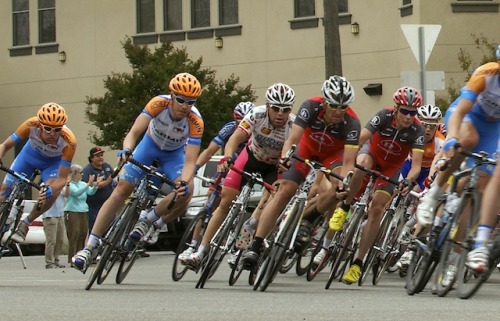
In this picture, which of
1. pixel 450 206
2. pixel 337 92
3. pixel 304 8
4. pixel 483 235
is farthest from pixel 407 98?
pixel 304 8

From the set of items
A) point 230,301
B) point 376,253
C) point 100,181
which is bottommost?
point 230,301

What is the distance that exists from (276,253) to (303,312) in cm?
273

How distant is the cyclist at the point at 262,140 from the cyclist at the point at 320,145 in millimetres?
367

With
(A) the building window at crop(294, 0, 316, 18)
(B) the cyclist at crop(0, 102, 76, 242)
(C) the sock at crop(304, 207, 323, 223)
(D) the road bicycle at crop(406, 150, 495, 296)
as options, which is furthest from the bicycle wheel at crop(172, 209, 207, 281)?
(A) the building window at crop(294, 0, 316, 18)

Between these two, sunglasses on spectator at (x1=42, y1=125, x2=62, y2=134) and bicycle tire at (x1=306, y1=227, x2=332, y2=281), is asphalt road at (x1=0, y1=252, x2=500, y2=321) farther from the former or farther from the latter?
sunglasses on spectator at (x1=42, y1=125, x2=62, y2=134)

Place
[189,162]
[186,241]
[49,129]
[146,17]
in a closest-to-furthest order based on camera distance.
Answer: [189,162]
[186,241]
[49,129]
[146,17]

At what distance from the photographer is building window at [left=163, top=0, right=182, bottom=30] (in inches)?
1837

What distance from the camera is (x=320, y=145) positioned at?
15945mm

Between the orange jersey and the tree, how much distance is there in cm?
2102

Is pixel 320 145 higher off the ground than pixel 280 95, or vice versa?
pixel 280 95

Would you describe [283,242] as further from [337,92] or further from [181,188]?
[337,92]

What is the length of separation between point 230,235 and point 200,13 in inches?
1225

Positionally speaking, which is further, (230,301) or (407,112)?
(407,112)

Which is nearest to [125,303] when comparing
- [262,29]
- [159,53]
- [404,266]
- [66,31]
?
[404,266]
